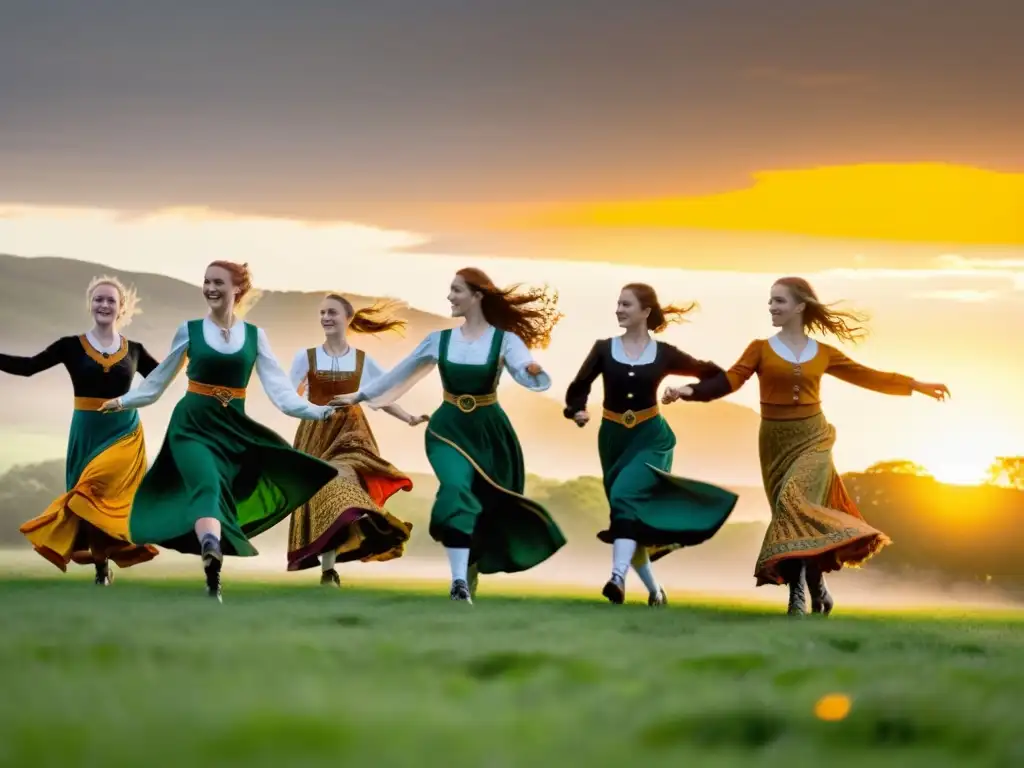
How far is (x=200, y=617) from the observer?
7.62 metres

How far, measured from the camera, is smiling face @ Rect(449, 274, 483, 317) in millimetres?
9859

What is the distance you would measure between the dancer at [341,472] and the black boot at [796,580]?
3099mm

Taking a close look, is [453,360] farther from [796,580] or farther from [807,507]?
[796,580]

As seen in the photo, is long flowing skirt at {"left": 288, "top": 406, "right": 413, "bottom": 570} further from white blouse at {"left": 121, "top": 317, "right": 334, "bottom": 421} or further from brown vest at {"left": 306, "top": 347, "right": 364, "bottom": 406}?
white blouse at {"left": 121, "top": 317, "right": 334, "bottom": 421}

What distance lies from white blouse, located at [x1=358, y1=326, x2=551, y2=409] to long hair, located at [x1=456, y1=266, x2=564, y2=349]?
0.18 metres

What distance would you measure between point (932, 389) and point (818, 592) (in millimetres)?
1560

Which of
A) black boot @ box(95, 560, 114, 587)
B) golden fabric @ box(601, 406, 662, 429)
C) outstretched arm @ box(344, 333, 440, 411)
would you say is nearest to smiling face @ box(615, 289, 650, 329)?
golden fabric @ box(601, 406, 662, 429)

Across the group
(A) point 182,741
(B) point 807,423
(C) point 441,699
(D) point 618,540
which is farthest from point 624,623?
(A) point 182,741

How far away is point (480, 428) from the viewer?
9828mm

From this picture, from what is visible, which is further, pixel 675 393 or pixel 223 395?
pixel 675 393

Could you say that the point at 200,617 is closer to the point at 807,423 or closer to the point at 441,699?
the point at 441,699

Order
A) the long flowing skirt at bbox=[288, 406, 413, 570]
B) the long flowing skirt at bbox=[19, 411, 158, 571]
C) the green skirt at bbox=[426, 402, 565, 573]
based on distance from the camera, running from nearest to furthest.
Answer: the green skirt at bbox=[426, 402, 565, 573], the long flowing skirt at bbox=[19, 411, 158, 571], the long flowing skirt at bbox=[288, 406, 413, 570]

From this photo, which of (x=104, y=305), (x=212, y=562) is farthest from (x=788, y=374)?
(x=104, y=305)

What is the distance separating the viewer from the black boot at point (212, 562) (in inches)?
350
